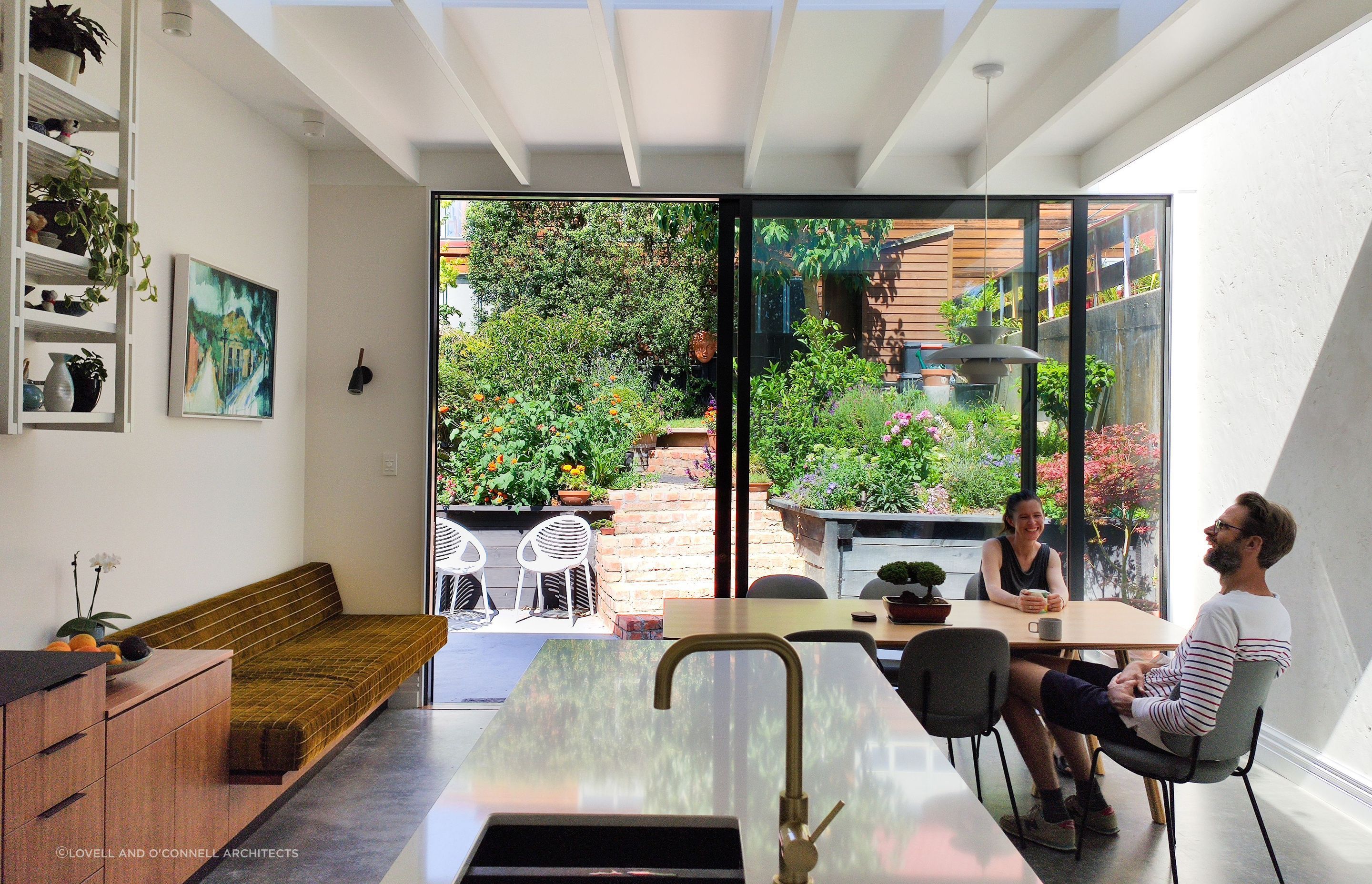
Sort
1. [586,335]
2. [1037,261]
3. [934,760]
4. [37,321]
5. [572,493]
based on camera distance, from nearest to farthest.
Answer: [934,760]
[37,321]
[1037,261]
[572,493]
[586,335]

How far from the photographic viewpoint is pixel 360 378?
5.07 metres

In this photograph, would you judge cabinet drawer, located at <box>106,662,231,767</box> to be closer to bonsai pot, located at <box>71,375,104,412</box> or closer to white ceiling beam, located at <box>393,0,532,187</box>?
bonsai pot, located at <box>71,375,104,412</box>

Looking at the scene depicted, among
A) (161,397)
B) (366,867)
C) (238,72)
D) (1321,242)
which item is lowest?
(366,867)

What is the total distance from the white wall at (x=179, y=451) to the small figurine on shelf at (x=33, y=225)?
58 centimetres

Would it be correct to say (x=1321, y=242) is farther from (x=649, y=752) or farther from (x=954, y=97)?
(x=649, y=752)

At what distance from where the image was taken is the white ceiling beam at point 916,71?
321 cm

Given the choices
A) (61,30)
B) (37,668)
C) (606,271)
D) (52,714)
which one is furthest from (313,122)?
(606,271)

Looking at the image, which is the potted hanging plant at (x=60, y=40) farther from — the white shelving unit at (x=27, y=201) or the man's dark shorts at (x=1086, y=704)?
the man's dark shorts at (x=1086, y=704)

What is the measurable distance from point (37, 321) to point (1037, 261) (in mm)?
4789

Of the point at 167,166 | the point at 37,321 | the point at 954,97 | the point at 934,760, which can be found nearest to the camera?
the point at 934,760

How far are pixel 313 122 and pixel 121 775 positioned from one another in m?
3.17

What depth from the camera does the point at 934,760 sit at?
1656 mm

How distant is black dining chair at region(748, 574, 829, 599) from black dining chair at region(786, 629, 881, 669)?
48.0 inches

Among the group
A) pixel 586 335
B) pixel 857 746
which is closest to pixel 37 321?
pixel 857 746
